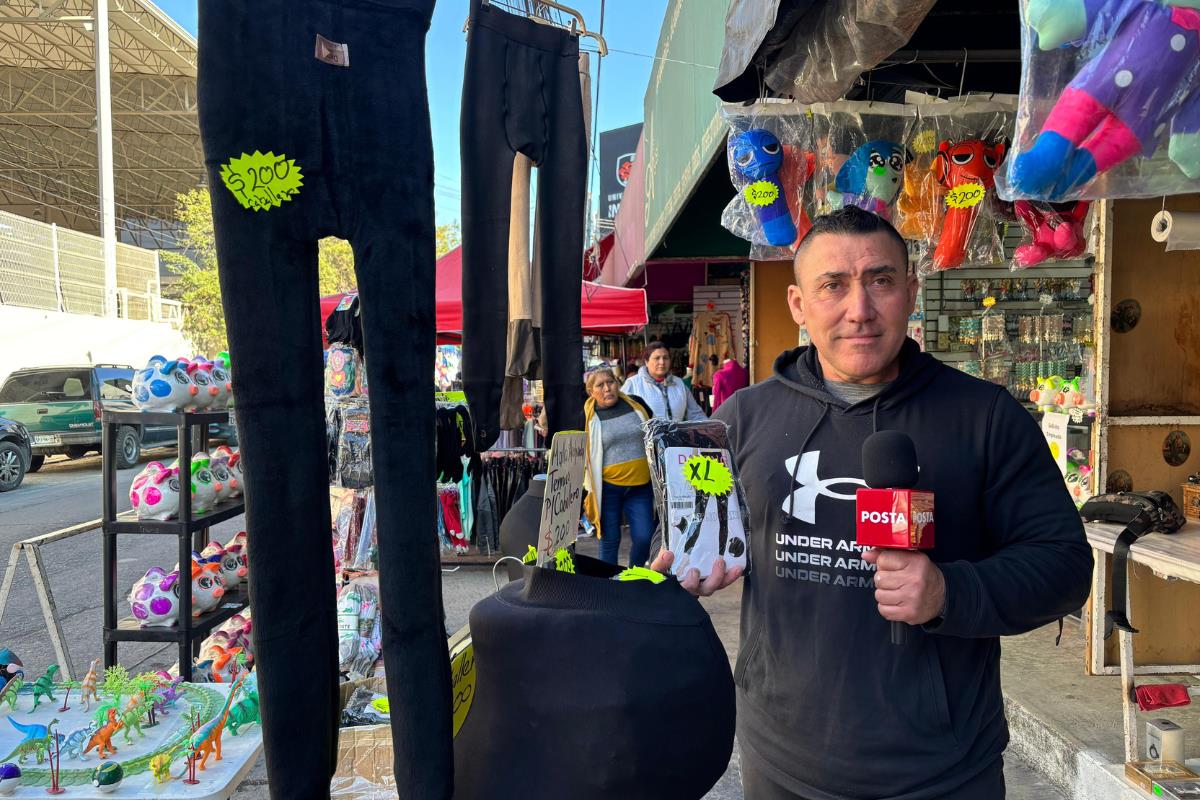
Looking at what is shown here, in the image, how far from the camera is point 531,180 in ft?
7.17

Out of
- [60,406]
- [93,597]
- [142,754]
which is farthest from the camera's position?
[60,406]

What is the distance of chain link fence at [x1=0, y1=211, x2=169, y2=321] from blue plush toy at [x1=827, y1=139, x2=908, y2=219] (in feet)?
73.7

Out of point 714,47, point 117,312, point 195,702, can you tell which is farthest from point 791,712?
point 117,312

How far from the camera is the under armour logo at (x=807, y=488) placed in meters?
1.64

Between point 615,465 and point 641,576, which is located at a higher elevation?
point 641,576

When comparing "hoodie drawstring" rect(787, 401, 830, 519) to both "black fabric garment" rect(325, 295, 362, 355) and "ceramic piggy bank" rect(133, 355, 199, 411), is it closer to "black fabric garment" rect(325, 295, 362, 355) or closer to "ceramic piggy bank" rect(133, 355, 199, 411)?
"ceramic piggy bank" rect(133, 355, 199, 411)

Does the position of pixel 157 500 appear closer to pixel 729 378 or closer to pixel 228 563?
pixel 228 563

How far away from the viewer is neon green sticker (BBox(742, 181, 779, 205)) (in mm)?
3715

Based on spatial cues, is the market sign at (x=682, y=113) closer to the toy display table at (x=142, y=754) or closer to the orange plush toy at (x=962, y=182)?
the orange plush toy at (x=962, y=182)

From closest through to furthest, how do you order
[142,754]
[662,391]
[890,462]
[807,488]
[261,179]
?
1. [261,179]
2. [890,462]
3. [807,488]
4. [142,754]
5. [662,391]

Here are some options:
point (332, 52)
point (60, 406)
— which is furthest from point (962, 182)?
point (60, 406)

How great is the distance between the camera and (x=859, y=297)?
154 centimetres

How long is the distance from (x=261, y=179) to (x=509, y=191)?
30.6 inches

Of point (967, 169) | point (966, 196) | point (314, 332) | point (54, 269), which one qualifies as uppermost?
point (54, 269)
